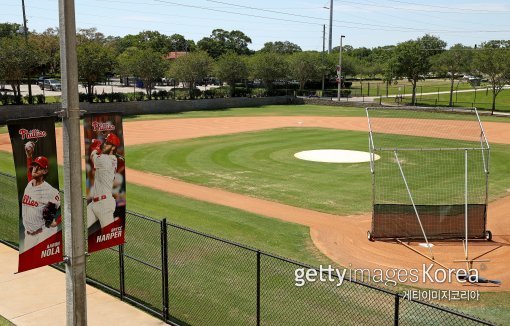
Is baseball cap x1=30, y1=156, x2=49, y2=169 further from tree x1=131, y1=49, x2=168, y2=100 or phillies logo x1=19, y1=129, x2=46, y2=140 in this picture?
tree x1=131, y1=49, x2=168, y2=100

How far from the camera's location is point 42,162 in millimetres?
8133

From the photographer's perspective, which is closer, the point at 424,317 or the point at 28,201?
the point at 28,201

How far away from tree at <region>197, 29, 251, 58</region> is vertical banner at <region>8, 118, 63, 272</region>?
165 m

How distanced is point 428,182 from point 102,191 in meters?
19.1

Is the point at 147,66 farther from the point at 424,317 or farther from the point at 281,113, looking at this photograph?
the point at 424,317

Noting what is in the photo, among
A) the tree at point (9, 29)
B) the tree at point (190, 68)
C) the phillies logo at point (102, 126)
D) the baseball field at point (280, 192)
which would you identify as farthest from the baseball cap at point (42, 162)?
the tree at point (9, 29)

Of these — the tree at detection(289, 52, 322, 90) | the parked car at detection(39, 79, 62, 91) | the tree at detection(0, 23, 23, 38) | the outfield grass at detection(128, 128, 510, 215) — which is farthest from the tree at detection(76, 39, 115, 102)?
the tree at detection(0, 23, 23, 38)

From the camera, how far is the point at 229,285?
41.5 feet

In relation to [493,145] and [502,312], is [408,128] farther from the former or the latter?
[502,312]

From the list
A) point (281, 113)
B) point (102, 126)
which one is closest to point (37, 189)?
point (102, 126)

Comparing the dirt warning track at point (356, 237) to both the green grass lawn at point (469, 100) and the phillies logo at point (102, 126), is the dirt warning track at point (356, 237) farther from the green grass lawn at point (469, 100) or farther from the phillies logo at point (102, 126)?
the green grass lawn at point (469, 100)

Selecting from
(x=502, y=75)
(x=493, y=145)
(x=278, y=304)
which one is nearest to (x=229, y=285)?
(x=278, y=304)

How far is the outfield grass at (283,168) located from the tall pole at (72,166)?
1325 cm

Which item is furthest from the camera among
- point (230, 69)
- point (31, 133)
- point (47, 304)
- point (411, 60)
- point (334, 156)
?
point (230, 69)
